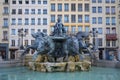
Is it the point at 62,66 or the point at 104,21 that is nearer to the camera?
the point at 62,66

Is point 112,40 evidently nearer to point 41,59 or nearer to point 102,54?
point 102,54

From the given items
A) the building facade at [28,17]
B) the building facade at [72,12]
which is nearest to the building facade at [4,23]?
the building facade at [28,17]

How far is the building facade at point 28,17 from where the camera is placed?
87.5 metres

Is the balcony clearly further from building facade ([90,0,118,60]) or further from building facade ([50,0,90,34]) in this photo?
building facade ([50,0,90,34])

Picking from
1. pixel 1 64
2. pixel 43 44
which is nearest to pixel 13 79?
pixel 43 44

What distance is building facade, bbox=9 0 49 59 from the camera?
287ft

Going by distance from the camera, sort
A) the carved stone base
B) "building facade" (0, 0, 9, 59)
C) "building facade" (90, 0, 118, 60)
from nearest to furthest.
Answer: the carved stone base, "building facade" (0, 0, 9, 59), "building facade" (90, 0, 118, 60)

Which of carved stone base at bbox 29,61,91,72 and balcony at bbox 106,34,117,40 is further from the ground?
balcony at bbox 106,34,117,40

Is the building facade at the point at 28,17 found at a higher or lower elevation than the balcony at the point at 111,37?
higher

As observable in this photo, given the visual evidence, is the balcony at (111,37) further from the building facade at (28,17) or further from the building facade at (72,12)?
the building facade at (28,17)

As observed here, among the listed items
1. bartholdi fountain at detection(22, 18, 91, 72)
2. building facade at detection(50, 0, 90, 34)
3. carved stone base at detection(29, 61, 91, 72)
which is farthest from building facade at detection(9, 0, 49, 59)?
carved stone base at detection(29, 61, 91, 72)

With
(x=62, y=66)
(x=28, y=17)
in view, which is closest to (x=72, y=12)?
(x=28, y=17)

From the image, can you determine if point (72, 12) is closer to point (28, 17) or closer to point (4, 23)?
point (28, 17)

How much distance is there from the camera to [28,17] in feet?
288
